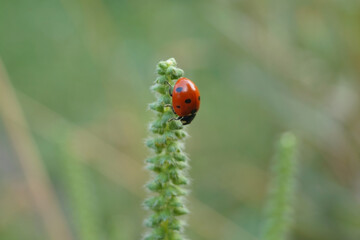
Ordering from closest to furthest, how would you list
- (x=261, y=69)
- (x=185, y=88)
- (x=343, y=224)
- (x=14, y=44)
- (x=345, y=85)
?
(x=185, y=88) → (x=343, y=224) → (x=345, y=85) → (x=261, y=69) → (x=14, y=44)

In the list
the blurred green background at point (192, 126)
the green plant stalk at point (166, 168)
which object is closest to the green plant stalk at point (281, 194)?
the green plant stalk at point (166, 168)

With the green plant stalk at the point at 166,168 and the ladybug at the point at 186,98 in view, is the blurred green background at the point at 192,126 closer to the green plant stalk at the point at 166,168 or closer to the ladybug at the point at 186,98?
the ladybug at the point at 186,98

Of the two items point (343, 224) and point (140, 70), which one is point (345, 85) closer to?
point (343, 224)

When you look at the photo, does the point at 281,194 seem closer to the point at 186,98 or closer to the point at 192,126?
the point at 186,98

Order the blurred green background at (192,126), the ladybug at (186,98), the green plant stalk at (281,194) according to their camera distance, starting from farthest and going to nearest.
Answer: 1. the blurred green background at (192,126)
2. the ladybug at (186,98)
3. the green plant stalk at (281,194)

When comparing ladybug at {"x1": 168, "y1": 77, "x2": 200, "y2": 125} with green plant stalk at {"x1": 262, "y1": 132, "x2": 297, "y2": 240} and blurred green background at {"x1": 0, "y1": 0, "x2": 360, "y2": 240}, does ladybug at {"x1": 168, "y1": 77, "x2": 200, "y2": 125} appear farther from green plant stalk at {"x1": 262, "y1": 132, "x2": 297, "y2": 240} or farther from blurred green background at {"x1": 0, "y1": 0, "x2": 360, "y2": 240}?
blurred green background at {"x1": 0, "y1": 0, "x2": 360, "y2": 240}

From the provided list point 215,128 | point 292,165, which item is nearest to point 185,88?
point 292,165
